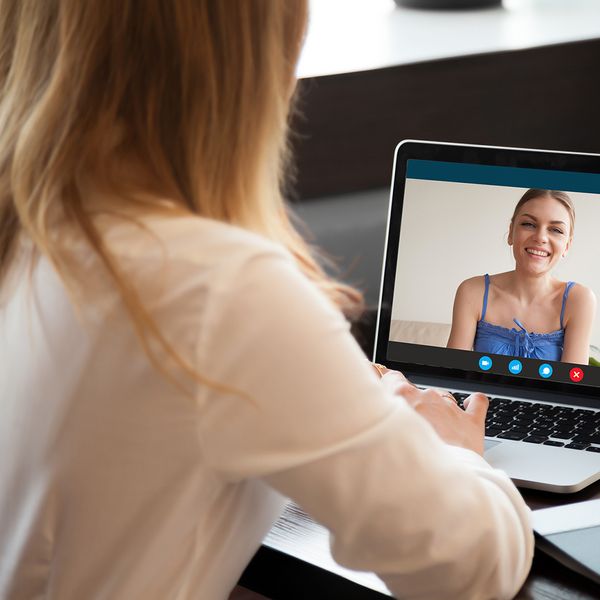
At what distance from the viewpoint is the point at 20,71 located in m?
0.68

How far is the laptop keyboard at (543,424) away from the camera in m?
1.01

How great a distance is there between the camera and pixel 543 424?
41.1 inches

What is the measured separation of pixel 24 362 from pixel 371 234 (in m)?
0.95

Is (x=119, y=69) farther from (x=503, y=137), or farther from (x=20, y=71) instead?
(x=503, y=137)

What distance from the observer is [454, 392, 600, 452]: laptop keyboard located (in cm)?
101

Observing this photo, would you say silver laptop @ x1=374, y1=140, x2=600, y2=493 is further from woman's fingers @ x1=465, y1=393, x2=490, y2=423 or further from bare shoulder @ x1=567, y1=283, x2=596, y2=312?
woman's fingers @ x1=465, y1=393, x2=490, y2=423

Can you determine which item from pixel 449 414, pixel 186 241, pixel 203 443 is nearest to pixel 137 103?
pixel 186 241

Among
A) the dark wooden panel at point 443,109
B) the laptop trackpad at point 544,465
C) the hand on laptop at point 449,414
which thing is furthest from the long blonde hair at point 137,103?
the dark wooden panel at point 443,109

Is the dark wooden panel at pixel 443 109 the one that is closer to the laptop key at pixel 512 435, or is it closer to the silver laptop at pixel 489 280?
the silver laptop at pixel 489 280

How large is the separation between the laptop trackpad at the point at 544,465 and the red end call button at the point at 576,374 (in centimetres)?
12

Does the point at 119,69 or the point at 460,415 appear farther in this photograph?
the point at 460,415

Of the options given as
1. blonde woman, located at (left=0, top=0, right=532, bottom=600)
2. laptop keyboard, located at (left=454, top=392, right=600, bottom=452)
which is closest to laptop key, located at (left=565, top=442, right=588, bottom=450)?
laptop keyboard, located at (left=454, top=392, right=600, bottom=452)

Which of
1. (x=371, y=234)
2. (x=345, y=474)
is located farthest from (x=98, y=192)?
(x=371, y=234)

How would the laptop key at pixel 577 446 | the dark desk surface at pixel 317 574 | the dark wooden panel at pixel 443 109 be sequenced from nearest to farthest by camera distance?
the dark desk surface at pixel 317 574 < the laptop key at pixel 577 446 < the dark wooden panel at pixel 443 109
